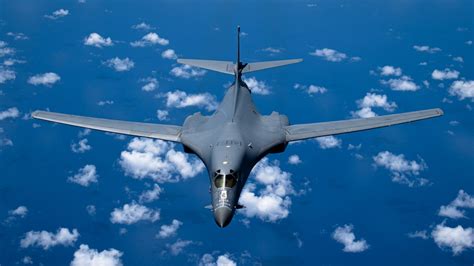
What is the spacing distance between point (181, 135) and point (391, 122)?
17342mm

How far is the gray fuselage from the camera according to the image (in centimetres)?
3272

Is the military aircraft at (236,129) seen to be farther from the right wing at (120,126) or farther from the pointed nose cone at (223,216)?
the pointed nose cone at (223,216)

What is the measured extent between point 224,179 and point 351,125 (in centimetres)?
1419

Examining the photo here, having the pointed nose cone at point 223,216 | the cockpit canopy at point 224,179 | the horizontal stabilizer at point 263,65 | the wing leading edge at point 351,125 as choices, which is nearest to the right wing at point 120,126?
the cockpit canopy at point 224,179

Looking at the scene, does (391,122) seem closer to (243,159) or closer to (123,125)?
(243,159)

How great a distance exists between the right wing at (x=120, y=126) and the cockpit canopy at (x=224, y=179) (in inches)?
378


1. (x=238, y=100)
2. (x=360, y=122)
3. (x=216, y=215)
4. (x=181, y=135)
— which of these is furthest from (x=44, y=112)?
(x=360, y=122)

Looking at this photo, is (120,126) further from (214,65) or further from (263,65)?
(263,65)

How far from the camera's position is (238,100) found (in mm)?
45094

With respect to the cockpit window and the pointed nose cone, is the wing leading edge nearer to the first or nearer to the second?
the cockpit window

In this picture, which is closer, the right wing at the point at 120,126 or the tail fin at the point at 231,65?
the right wing at the point at 120,126

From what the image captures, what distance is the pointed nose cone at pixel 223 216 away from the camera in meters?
31.5

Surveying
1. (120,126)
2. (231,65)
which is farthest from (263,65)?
(120,126)

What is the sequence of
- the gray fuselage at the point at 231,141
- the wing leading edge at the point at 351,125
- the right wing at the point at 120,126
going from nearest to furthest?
1. the gray fuselage at the point at 231,141
2. the wing leading edge at the point at 351,125
3. the right wing at the point at 120,126
